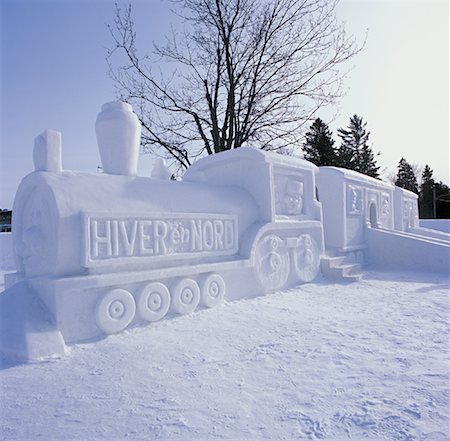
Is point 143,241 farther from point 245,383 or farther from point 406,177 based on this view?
point 406,177

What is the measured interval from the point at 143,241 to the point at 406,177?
4701cm

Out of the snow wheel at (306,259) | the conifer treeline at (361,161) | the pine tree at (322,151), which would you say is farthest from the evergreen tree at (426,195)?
the snow wheel at (306,259)

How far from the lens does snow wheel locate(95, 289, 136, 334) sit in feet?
12.2

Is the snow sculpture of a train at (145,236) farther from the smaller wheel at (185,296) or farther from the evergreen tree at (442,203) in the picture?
the evergreen tree at (442,203)

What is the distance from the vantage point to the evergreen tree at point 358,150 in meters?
32.2

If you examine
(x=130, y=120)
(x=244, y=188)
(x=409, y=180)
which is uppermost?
(x=409, y=180)

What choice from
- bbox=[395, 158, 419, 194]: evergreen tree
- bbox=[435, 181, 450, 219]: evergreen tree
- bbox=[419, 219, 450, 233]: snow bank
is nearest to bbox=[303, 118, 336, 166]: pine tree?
bbox=[419, 219, 450, 233]: snow bank

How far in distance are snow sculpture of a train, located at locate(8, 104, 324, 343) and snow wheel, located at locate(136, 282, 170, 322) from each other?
12mm

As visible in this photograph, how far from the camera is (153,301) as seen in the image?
13.7ft

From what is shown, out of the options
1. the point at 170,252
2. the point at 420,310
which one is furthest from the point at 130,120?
the point at 420,310

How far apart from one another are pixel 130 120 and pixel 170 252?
1.90 m

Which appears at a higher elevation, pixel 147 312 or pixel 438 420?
pixel 147 312

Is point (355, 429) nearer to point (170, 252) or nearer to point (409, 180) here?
point (170, 252)

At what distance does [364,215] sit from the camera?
9.47 metres
